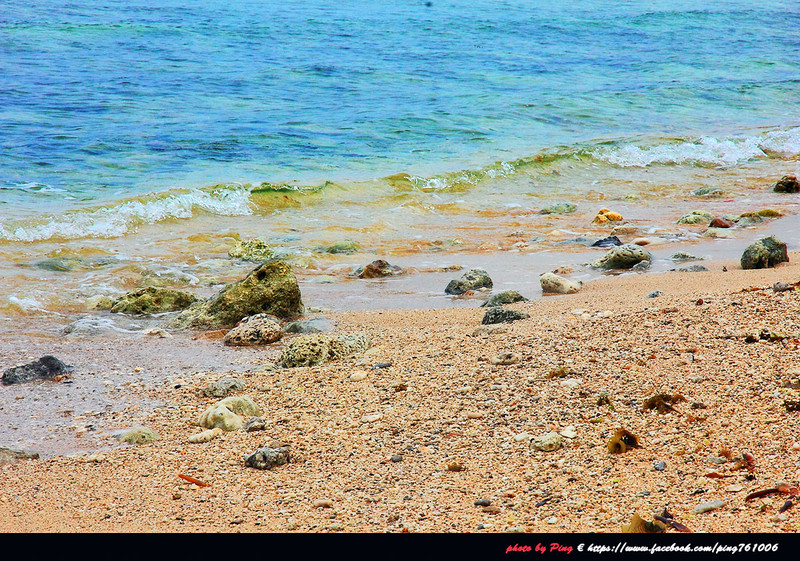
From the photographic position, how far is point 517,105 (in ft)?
61.2

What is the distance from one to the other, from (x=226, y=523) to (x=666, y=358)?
2470mm

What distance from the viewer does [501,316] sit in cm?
546

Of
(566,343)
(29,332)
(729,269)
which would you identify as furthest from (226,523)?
(729,269)

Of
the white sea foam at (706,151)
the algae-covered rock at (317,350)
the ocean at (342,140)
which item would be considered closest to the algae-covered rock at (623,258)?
the ocean at (342,140)

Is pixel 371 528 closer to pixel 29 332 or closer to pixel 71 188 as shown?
pixel 29 332

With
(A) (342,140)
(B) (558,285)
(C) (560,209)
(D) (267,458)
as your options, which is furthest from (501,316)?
Result: (A) (342,140)

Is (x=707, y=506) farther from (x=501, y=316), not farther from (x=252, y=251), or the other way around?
(x=252, y=251)

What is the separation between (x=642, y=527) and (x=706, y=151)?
14813mm

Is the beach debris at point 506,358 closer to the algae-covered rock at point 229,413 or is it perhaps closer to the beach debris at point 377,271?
the algae-covered rock at point 229,413

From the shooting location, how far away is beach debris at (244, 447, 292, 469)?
11.3 feet

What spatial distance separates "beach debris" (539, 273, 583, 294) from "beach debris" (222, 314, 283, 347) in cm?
261

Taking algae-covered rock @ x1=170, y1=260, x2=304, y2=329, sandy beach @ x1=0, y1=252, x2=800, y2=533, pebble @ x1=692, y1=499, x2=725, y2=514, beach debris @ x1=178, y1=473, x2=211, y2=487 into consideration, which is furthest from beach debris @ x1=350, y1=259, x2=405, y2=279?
pebble @ x1=692, y1=499, x2=725, y2=514

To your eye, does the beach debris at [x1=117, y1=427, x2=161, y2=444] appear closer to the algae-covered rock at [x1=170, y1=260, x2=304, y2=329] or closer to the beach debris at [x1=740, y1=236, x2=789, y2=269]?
the algae-covered rock at [x1=170, y1=260, x2=304, y2=329]

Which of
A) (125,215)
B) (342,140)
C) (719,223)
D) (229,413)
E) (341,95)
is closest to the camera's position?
(229,413)
